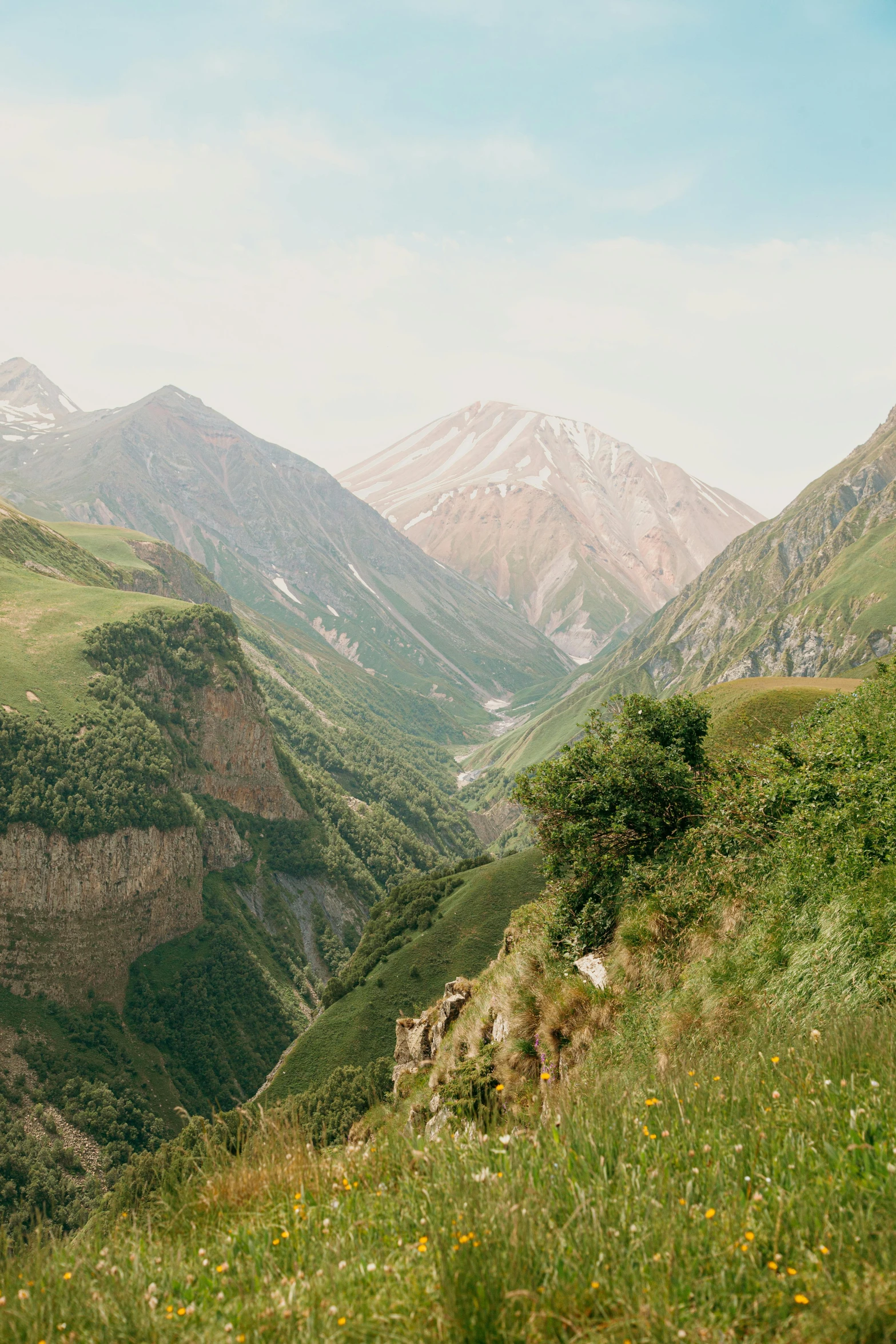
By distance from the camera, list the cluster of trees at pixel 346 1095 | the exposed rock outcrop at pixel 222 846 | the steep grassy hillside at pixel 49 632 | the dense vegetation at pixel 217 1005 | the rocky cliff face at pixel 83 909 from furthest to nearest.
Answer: the exposed rock outcrop at pixel 222 846
the steep grassy hillside at pixel 49 632
the dense vegetation at pixel 217 1005
the rocky cliff face at pixel 83 909
the cluster of trees at pixel 346 1095

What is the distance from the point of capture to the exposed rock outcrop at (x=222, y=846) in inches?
5719

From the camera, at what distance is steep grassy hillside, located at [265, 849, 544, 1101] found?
81.1 metres

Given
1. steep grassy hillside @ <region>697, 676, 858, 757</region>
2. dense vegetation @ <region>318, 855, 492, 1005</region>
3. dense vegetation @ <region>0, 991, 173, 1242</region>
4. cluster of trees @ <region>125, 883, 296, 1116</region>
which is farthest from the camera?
cluster of trees @ <region>125, 883, 296, 1116</region>

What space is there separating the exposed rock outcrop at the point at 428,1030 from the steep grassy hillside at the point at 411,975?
43.2 m

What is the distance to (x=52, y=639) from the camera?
139250 mm

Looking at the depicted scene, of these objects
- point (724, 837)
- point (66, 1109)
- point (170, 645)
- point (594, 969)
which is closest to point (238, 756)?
point (170, 645)

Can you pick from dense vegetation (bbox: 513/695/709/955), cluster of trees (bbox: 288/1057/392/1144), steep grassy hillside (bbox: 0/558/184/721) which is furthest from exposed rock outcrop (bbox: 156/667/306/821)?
dense vegetation (bbox: 513/695/709/955)

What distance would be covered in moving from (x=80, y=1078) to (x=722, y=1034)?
364 ft

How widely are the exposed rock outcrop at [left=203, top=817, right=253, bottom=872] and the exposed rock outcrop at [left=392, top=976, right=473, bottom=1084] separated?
116501mm

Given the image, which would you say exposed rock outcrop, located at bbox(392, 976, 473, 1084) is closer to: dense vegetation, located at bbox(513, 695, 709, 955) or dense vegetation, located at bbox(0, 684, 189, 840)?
dense vegetation, located at bbox(513, 695, 709, 955)

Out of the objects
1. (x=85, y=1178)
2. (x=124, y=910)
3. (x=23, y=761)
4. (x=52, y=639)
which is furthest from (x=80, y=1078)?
(x=52, y=639)

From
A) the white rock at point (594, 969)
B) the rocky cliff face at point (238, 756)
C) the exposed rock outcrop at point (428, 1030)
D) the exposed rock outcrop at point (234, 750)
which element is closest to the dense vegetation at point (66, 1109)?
the exposed rock outcrop at point (234, 750)

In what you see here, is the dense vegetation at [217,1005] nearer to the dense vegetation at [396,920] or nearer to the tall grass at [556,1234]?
the dense vegetation at [396,920]

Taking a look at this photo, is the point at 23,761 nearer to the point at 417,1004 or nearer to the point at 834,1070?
the point at 417,1004
